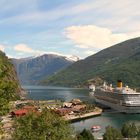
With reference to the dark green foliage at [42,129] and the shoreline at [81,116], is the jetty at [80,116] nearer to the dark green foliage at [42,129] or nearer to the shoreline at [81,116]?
the shoreline at [81,116]

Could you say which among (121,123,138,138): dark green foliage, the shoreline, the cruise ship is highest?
the cruise ship

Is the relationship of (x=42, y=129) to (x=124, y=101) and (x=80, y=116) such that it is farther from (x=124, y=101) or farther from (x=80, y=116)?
(x=124, y=101)

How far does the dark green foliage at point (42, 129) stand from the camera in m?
36.4

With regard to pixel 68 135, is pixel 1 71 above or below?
above

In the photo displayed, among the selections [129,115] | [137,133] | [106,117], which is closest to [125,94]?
[129,115]

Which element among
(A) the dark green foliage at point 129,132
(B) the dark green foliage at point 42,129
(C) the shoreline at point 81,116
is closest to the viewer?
(B) the dark green foliage at point 42,129

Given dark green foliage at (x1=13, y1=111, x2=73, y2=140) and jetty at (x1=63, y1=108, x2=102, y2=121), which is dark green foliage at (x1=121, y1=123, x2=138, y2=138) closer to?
dark green foliage at (x1=13, y1=111, x2=73, y2=140)

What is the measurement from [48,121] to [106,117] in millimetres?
82254

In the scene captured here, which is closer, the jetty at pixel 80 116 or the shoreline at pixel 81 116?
the shoreline at pixel 81 116

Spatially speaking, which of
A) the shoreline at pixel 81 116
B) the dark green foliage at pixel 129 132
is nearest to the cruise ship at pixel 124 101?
the shoreline at pixel 81 116

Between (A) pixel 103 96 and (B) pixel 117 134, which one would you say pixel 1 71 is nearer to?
(B) pixel 117 134

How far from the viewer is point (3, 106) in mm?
19719

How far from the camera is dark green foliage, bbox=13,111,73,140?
1435 inches

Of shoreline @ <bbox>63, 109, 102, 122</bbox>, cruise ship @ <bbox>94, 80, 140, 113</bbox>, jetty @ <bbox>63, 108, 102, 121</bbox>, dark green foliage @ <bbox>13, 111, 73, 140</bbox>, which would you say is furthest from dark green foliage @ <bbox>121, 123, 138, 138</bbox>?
cruise ship @ <bbox>94, 80, 140, 113</bbox>
